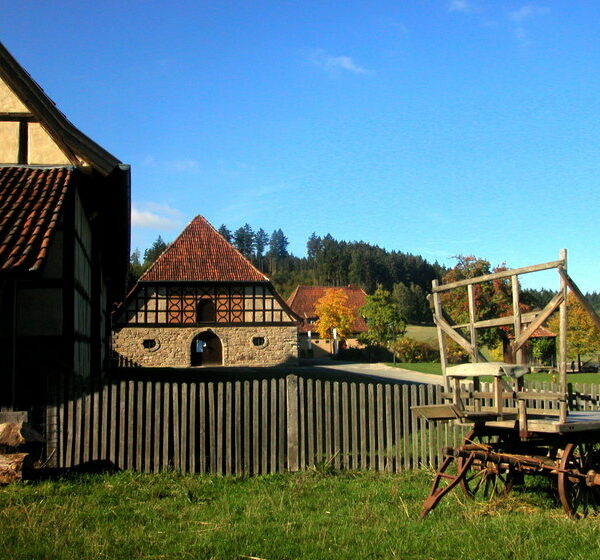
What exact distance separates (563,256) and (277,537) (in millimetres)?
3481

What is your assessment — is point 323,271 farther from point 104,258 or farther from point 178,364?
point 104,258

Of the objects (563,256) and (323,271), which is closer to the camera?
(563,256)

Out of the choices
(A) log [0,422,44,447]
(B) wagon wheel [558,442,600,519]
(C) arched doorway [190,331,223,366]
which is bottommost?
(B) wagon wheel [558,442,600,519]

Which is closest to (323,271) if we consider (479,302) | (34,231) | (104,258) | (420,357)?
(420,357)

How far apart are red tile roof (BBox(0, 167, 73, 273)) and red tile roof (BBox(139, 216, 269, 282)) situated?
28.5 m

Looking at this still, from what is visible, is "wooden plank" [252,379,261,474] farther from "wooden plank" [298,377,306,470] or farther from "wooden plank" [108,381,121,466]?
"wooden plank" [108,381,121,466]

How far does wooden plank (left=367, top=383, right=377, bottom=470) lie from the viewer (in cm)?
895

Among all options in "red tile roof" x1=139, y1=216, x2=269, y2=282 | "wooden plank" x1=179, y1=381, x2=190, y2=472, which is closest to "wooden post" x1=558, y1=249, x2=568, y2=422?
"wooden plank" x1=179, y1=381, x2=190, y2=472

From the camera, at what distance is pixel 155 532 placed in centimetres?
570

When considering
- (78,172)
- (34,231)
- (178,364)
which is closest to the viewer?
(34,231)

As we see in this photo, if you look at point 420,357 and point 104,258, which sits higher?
point 104,258

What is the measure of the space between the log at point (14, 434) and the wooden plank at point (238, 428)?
7.93ft

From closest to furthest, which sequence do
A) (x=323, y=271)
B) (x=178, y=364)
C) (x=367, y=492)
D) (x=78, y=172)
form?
(x=367, y=492) → (x=78, y=172) → (x=178, y=364) → (x=323, y=271)

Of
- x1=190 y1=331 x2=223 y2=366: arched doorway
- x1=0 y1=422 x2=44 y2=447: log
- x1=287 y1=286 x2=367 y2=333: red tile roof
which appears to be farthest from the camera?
x1=287 y1=286 x2=367 y2=333: red tile roof
